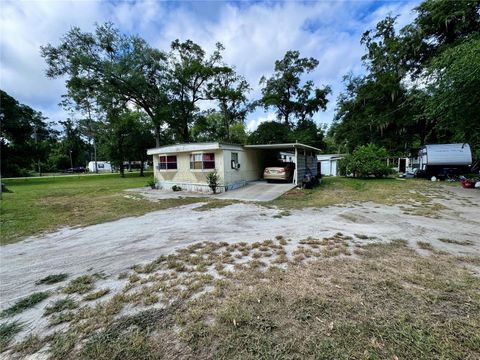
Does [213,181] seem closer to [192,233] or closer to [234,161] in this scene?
[234,161]

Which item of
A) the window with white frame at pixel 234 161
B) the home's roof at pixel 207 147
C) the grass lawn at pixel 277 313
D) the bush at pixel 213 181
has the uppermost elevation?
the home's roof at pixel 207 147

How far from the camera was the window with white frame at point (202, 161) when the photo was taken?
11.6 m

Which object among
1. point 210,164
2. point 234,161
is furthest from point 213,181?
point 234,161

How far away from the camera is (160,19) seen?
10.5m

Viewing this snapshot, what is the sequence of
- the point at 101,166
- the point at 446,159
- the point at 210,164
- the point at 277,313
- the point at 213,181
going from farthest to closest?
the point at 101,166 → the point at 446,159 → the point at 210,164 → the point at 213,181 → the point at 277,313

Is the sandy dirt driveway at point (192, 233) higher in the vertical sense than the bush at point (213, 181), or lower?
lower

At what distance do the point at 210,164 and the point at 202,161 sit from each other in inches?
22.0

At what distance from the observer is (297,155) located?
40.5ft

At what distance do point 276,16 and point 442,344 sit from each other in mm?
12540

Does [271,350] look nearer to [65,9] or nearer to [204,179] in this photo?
[204,179]

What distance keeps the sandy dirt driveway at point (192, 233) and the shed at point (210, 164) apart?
4542 mm

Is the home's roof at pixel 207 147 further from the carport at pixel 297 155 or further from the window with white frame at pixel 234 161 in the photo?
the window with white frame at pixel 234 161

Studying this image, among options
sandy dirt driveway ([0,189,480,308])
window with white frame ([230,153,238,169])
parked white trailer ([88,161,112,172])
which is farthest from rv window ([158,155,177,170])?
parked white trailer ([88,161,112,172])

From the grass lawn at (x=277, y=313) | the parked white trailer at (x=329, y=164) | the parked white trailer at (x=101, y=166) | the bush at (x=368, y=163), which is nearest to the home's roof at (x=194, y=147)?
the grass lawn at (x=277, y=313)
